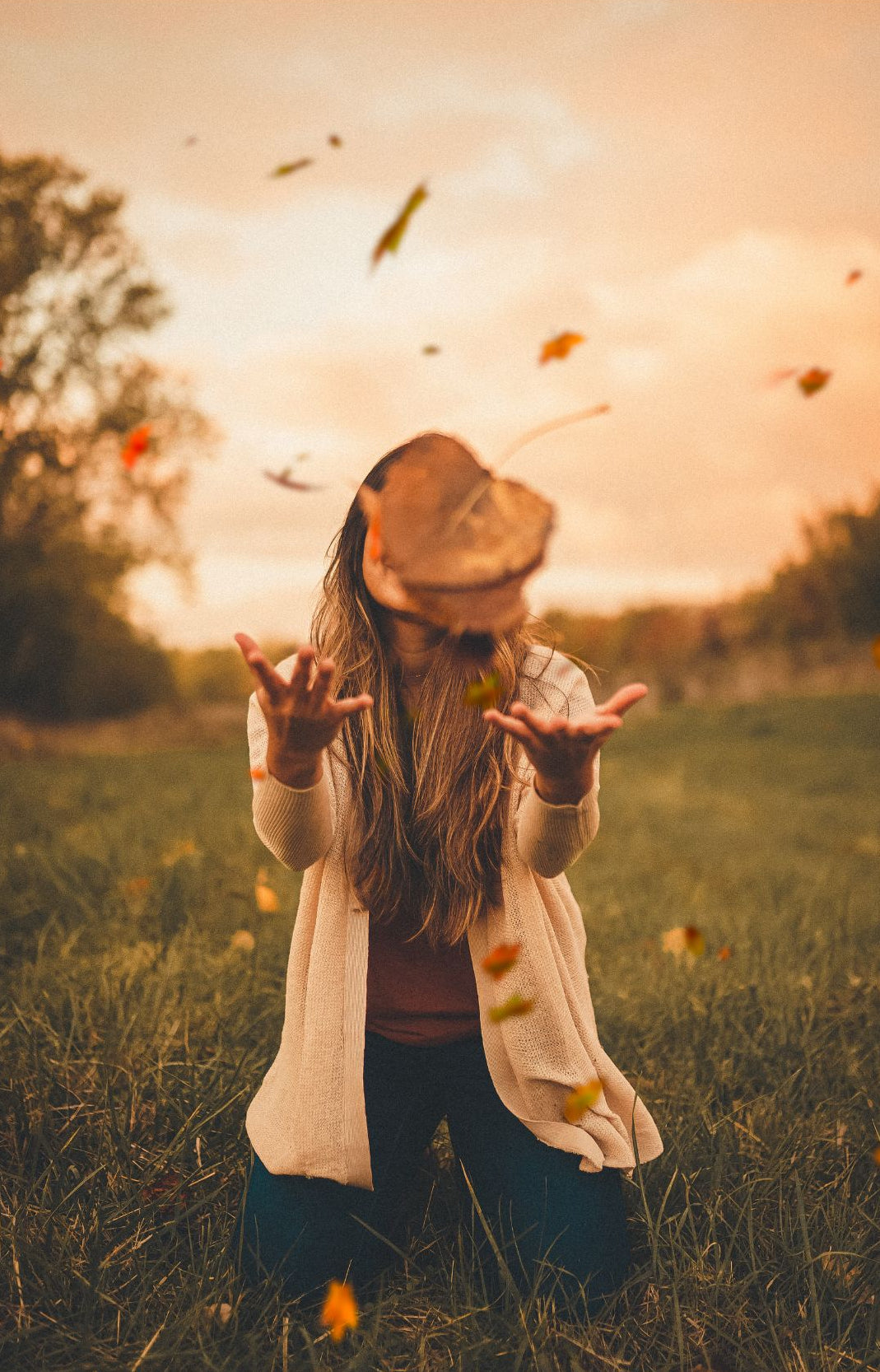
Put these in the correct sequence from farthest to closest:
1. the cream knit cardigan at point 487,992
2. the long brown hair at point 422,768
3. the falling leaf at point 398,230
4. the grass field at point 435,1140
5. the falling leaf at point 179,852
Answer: the falling leaf at point 179,852
the long brown hair at point 422,768
the cream knit cardigan at point 487,992
the grass field at point 435,1140
the falling leaf at point 398,230

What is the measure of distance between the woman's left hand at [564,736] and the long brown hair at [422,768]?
303mm

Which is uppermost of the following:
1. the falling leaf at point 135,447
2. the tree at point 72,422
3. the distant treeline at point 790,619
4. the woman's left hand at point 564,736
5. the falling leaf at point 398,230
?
the falling leaf at point 398,230

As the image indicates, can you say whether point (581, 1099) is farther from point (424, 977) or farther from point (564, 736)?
point (564, 736)

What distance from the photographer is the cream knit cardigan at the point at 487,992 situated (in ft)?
5.51

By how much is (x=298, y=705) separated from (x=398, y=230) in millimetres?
714

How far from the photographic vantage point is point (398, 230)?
105cm

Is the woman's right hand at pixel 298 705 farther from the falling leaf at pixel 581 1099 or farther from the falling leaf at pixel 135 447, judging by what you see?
the falling leaf at pixel 581 1099

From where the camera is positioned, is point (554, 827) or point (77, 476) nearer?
point (554, 827)

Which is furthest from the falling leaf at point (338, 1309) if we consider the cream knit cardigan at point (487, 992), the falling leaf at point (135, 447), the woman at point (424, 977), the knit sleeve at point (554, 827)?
the falling leaf at point (135, 447)

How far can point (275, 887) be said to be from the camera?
3539 millimetres

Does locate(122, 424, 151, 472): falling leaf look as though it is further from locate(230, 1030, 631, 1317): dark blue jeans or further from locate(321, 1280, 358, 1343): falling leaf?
locate(321, 1280, 358, 1343): falling leaf

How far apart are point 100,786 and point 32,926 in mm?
3502

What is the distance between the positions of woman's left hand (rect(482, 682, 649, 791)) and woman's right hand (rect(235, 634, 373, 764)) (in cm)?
25

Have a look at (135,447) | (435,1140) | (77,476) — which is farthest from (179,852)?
(77,476)
